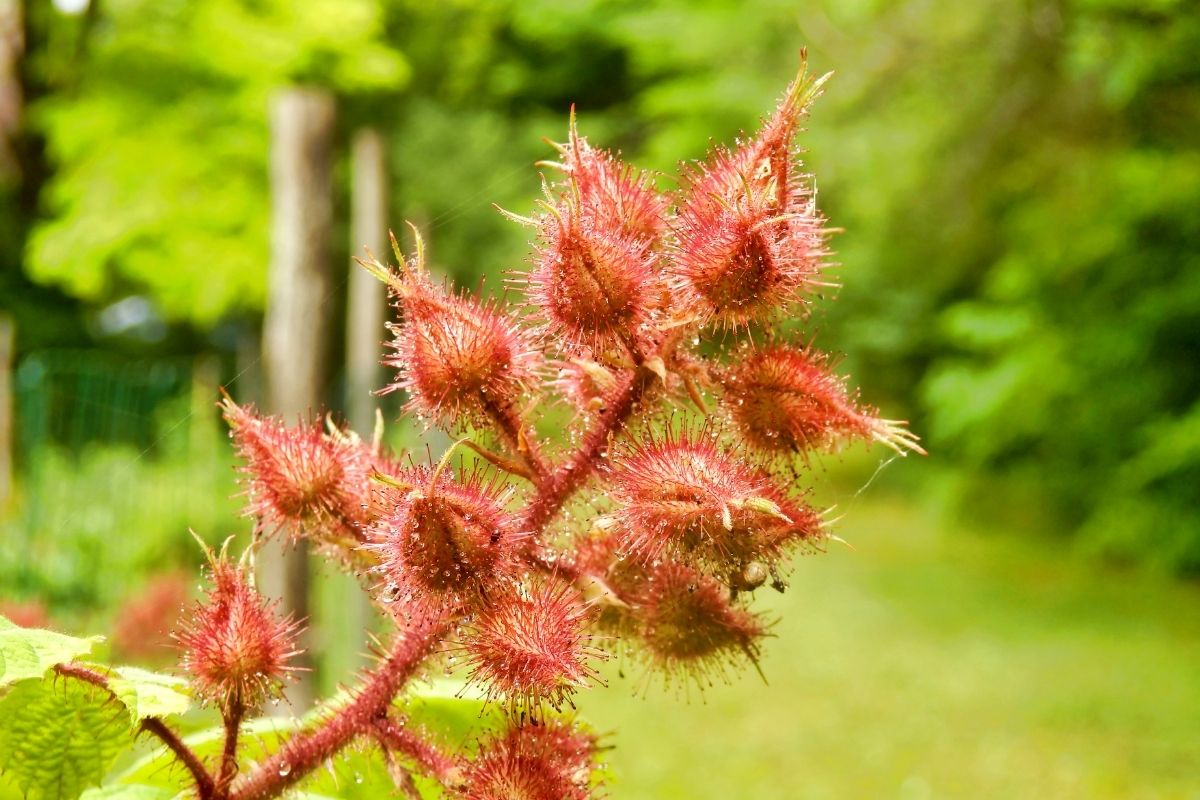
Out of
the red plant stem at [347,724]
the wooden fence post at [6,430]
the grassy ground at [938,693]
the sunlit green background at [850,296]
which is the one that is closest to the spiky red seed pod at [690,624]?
the red plant stem at [347,724]

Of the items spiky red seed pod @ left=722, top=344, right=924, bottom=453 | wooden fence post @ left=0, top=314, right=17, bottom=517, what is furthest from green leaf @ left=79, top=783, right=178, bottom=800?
wooden fence post @ left=0, top=314, right=17, bottom=517

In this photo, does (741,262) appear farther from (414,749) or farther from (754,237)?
(414,749)

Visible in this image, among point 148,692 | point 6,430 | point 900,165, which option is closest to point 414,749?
point 148,692

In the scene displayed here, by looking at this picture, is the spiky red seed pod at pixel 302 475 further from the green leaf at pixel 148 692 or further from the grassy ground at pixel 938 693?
the grassy ground at pixel 938 693

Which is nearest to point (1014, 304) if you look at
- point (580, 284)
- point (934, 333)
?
point (934, 333)

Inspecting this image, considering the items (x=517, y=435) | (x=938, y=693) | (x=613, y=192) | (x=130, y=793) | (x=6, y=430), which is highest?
(x=938, y=693)

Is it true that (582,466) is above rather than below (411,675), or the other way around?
above
